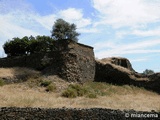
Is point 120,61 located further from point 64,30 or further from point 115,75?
point 64,30

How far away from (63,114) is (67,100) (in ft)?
20.6

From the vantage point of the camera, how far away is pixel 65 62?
26922mm

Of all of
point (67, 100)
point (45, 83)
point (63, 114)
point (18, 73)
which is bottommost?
Answer: point (63, 114)

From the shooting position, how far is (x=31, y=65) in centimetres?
2933

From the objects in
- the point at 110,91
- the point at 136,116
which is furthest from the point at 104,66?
the point at 136,116

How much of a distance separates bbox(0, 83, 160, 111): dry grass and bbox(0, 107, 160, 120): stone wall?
9.13ft

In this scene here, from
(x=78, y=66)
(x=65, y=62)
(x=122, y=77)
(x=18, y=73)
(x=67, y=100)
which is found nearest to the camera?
(x=67, y=100)

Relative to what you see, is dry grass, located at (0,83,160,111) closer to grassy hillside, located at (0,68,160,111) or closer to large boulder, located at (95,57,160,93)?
grassy hillside, located at (0,68,160,111)

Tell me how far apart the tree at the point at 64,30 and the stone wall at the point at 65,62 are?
1492 centimetres

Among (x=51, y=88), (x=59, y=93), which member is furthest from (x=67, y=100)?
(x=51, y=88)

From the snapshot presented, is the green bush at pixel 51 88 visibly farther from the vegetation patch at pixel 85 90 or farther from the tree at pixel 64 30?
the tree at pixel 64 30

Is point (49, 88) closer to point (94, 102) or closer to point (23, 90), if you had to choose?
point (23, 90)

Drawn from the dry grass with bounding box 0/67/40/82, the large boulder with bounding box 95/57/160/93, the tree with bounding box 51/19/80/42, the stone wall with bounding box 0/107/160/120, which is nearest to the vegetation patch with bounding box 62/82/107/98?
the large boulder with bounding box 95/57/160/93

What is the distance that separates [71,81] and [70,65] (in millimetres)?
1572
